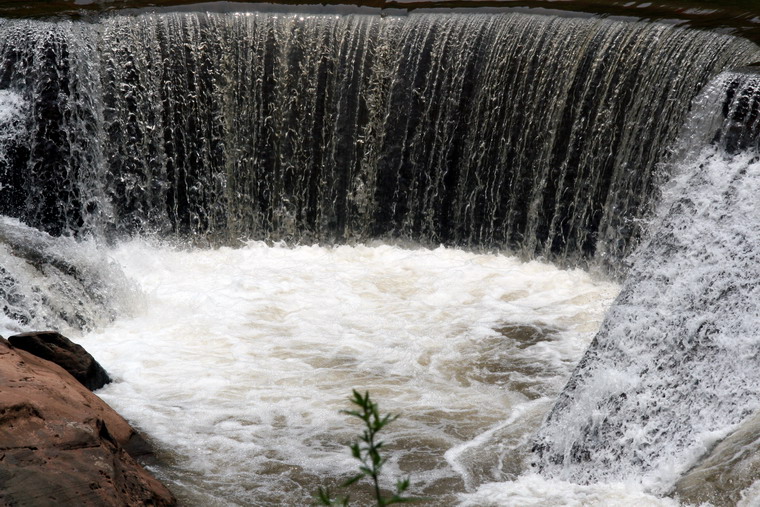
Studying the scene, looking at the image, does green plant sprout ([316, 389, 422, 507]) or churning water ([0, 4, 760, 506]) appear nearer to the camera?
green plant sprout ([316, 389, 422, 507])

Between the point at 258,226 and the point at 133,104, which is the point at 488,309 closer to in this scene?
the point at 258,226

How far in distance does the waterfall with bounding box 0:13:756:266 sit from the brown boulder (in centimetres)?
341

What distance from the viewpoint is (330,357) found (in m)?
6.80

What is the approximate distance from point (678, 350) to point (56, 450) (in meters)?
2.96

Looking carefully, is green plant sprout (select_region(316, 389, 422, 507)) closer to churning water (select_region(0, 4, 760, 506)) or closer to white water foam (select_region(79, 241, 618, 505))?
churning water (select_region(0, 4, 760, 506))

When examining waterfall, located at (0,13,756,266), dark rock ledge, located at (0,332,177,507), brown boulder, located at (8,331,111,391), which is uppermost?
waterfall, located at (0,13,756,266)

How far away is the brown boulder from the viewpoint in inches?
216

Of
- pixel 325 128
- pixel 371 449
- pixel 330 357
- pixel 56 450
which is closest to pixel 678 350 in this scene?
pixel 330 357

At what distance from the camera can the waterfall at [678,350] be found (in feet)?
14.9

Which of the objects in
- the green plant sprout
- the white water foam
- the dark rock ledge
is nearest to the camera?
the green plant sprout

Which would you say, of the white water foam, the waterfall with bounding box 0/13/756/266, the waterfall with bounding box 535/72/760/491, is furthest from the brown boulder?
the waterfall with bounding box 0/13/756/266

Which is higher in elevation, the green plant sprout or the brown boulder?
the brown boulder

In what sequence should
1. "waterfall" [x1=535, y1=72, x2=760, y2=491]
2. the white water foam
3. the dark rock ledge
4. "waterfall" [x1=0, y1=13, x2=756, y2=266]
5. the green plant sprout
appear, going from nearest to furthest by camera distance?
1. the green plant sprout
2. the dark rock ledge
3. "waterfall" [x1=535, y1=72, x2=760, y2=491]
4. the white water foam
5. "waterfall" [x1=0, y1=13, x2=756, y2=266]

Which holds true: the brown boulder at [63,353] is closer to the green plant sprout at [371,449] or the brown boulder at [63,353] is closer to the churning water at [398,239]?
the churning water at [398,239]
